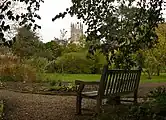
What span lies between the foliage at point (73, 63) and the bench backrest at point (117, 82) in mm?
16294

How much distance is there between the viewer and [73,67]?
26969mm

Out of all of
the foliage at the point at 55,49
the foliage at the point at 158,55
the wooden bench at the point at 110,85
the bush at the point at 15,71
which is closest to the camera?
the wooden bench at the point at 110,85

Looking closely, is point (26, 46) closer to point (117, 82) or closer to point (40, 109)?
point (40, 109)

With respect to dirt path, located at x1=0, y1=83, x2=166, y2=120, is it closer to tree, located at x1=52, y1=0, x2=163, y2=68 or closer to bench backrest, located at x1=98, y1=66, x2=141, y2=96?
Answer: bench backrest, located at x1=98, y1=66, x2=141, y2=96

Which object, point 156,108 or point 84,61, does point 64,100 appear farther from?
point 84,61

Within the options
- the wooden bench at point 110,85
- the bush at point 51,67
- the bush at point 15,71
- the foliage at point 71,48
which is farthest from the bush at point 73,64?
the wooden bench at point 110,85

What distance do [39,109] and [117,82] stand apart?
2.15 m

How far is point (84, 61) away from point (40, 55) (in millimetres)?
3273

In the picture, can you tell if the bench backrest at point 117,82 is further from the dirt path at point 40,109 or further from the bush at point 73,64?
the bush at point 73,64

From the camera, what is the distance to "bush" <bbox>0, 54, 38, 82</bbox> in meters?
17.5

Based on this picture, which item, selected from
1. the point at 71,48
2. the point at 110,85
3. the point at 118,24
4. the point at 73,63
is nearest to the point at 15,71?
the point at 73,63

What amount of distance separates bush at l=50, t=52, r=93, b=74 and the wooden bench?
16445 mm

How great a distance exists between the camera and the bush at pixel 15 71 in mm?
17527

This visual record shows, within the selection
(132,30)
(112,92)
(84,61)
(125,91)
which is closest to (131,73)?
(125,91)
